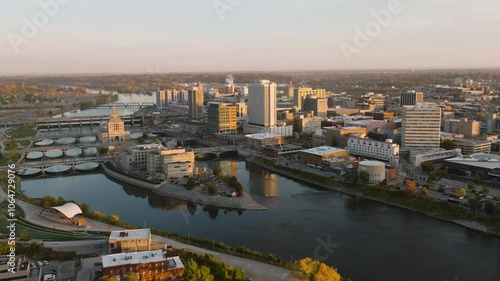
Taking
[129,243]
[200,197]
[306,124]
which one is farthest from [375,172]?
[306,124]

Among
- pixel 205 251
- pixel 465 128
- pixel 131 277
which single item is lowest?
pixel 205 251

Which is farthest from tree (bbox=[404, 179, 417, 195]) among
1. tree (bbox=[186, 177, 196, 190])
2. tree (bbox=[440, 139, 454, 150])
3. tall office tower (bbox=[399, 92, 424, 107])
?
tall office tower (bbox=[399, 92, 424, 107])

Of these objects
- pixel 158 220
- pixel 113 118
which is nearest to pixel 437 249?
pixel 158 220

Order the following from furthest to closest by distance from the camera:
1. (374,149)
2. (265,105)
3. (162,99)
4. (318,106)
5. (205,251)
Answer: (162,99)
(318,106)
(265,105)
(374,149)
(205,251)

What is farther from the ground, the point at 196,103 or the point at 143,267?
the point at 196,103

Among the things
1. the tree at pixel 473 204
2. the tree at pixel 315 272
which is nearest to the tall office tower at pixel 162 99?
the tree at pixel 473 204

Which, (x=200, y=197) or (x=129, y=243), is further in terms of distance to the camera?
(x=200, y=197)

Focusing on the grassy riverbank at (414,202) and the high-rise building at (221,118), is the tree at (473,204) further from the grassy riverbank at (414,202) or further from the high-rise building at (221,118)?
the high-rise building at (221,118)

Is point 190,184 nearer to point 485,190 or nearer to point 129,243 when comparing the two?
point 129,243
